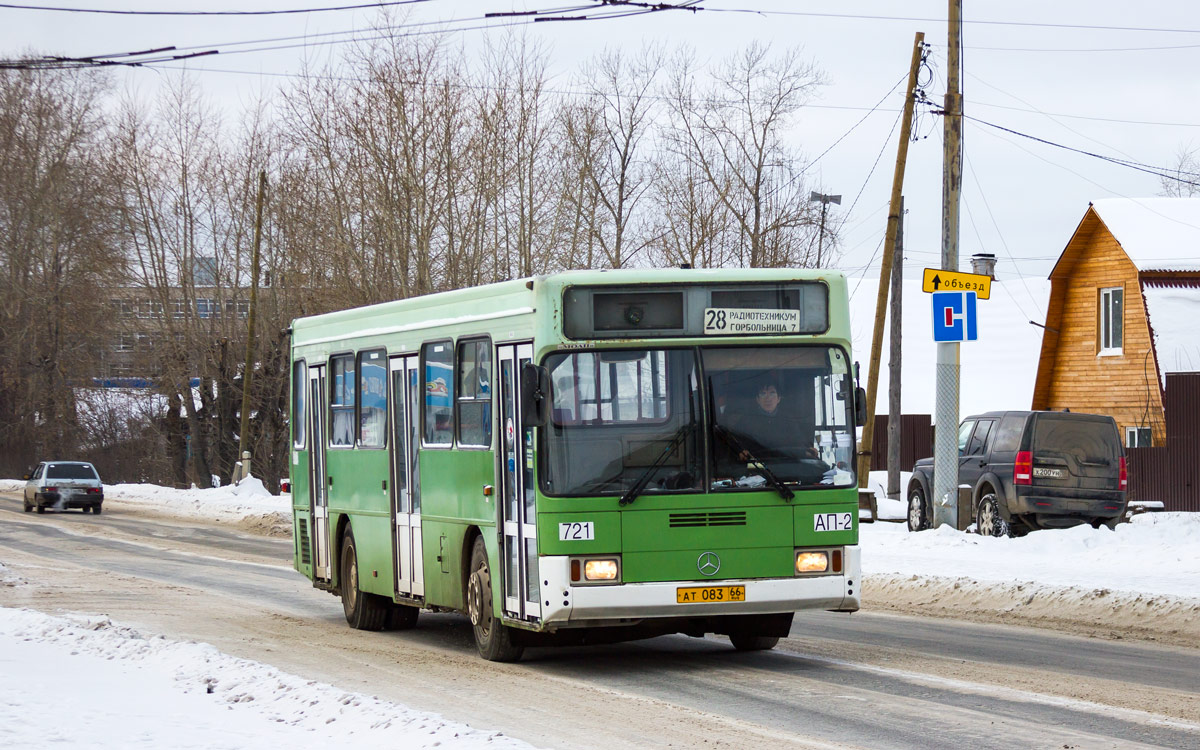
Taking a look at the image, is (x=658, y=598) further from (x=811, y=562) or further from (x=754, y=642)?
(x=754, y=642)

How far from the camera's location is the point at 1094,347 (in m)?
41.6

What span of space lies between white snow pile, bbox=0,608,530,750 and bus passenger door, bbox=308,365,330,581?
4.36 metres

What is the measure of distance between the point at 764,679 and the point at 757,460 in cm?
150

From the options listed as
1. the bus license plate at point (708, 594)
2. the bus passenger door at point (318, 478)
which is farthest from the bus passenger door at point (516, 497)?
the bus passenger door at point (318, 478)

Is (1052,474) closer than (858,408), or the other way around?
(858,408)

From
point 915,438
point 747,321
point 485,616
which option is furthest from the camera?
point 915,438

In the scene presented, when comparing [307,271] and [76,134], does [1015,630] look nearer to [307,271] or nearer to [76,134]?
[307,271]

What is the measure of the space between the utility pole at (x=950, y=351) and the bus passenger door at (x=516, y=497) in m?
11.2

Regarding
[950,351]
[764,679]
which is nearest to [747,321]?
[764,679]

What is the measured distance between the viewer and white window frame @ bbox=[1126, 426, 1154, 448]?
3894 cm

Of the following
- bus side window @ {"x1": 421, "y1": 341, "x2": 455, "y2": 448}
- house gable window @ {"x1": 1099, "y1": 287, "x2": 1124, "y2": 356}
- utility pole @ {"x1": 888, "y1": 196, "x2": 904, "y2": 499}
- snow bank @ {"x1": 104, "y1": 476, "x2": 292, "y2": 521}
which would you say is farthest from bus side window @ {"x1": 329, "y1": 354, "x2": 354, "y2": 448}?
house gable window @ {"x1": 1099, "y1": 287, "x2": 1124, "y2": 356}

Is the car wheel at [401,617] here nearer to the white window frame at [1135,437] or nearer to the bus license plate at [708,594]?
the bus license plate at [708,594]

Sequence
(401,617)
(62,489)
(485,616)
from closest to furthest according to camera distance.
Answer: (485,616)
(401,617)
(62,489)

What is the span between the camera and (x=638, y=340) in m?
11.1
